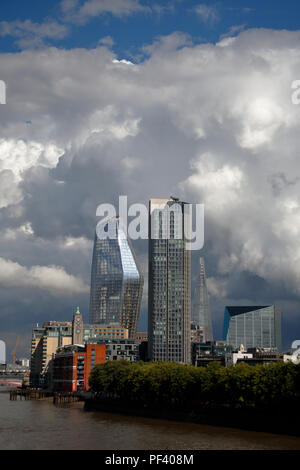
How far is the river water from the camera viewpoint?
96.5 metres

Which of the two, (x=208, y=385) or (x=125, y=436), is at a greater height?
(x=208, y=385)

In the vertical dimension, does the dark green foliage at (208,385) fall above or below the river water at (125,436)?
above

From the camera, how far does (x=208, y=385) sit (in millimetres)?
Answer: 129250

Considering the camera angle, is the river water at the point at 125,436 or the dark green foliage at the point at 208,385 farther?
the dark green foliage at the point at 208,385

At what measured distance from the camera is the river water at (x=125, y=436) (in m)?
96.5

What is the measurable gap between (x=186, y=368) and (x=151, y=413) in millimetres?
13765

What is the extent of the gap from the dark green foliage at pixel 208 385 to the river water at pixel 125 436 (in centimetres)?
690

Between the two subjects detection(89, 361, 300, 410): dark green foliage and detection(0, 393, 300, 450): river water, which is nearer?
detection(0, 393, 300, 450): river water

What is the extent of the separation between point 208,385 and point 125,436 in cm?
2732

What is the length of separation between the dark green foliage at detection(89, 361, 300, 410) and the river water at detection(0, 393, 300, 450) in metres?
6.90

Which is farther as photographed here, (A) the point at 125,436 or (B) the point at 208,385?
(B) the point at 208,385
